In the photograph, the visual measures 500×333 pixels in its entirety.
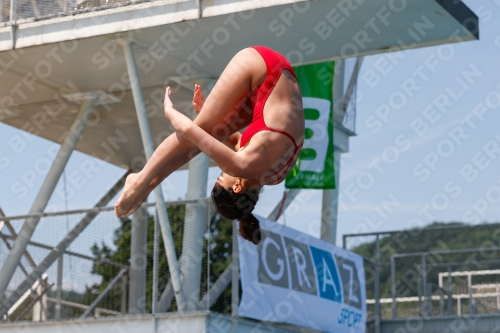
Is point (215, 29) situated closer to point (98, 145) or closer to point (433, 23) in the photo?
point (433, 23)

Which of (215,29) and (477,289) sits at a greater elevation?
(215,29)

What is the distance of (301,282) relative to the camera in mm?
14102

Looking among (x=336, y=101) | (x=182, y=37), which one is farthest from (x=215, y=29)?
(x=336, y=101)

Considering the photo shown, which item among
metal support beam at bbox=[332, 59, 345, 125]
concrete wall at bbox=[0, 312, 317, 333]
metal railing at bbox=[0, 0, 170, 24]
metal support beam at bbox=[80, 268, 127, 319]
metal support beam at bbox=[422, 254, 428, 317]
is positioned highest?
metal support beam at bbox=[332, 59, 345, 125]

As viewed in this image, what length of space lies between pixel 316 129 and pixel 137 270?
4.49 m

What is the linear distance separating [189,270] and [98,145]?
628 cm

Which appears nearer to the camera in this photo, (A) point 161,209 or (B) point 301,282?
(A) point 161,209

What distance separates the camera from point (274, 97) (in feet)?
20.5

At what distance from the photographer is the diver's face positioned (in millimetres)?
6293

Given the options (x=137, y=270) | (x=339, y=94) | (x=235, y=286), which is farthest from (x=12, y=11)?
(x=339, y=94)

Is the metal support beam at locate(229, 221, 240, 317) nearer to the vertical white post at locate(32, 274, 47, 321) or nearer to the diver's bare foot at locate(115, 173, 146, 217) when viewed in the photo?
the vertical white post at locate(32, 274, 47, 321)

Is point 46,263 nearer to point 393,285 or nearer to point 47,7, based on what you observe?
point 47,7

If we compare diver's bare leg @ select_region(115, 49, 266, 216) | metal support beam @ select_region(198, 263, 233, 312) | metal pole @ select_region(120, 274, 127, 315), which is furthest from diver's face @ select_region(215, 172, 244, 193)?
metal pole @ select_region(120, 274, 127, 315)

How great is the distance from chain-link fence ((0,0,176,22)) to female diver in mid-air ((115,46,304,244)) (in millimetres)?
6931
